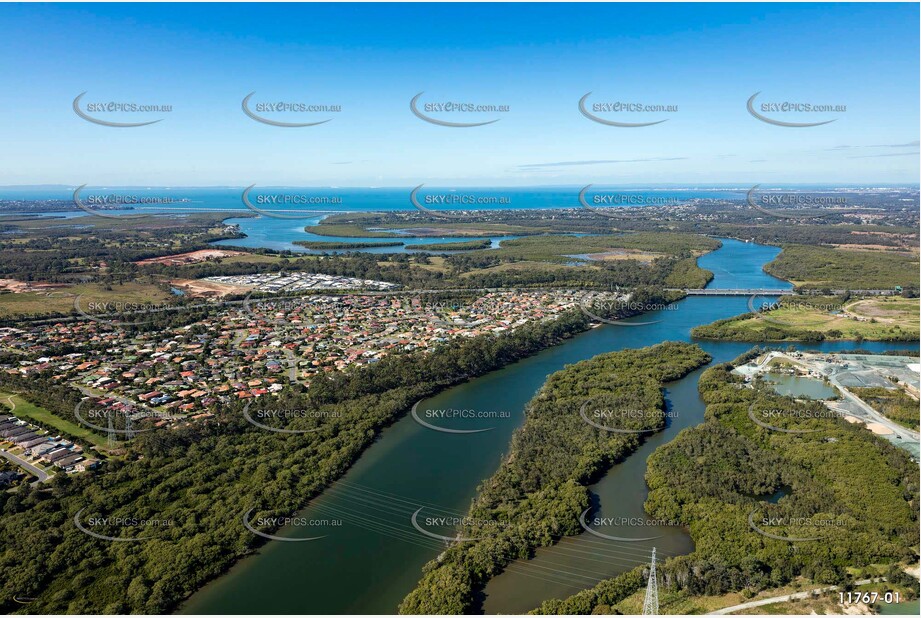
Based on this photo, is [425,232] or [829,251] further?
[425,232]

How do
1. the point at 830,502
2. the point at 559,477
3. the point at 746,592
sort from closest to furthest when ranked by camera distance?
the point at 746,592, the point at 830,502, the point at 559,477

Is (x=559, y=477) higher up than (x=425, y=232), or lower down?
lower down

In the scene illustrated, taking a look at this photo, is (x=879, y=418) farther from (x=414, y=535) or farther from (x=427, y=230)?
(x=427, y=230)

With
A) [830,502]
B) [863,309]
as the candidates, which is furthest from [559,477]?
[863,309]

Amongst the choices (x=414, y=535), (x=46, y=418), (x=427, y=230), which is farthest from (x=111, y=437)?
(x=427, y=230)

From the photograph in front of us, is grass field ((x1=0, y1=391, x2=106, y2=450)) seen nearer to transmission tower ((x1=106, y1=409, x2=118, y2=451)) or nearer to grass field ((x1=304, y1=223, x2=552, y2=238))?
transmission tower ((x1=106, y1=409, x2=118, y2=451))

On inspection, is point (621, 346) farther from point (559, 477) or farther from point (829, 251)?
point (829, 251)
